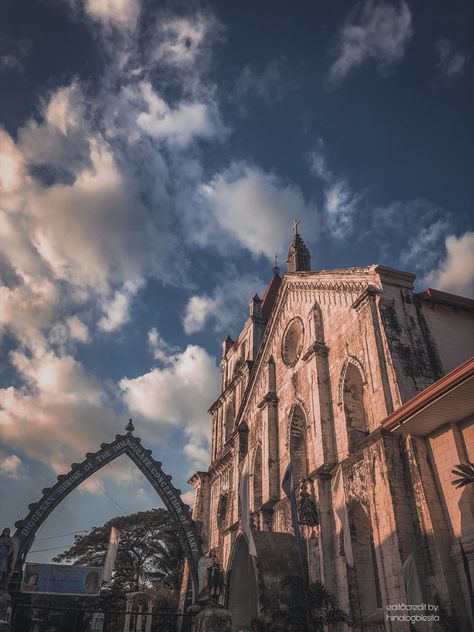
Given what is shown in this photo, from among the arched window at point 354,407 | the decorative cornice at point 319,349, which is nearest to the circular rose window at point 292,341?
the decorative cornice at point 319,349

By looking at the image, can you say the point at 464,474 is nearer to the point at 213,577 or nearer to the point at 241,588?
the point at 213,577

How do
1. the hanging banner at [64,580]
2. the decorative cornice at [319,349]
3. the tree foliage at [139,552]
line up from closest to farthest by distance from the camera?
1. the decorative cornice at [319,349]
2. the hanging banner at [64,580]
3. the tree foliage at [139,552]

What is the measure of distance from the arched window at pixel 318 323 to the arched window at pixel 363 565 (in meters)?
6.63

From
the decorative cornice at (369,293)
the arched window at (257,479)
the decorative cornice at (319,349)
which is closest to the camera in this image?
the decorative cornice at (369,293)

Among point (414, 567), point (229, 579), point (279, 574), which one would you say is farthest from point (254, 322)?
point (414, 567)

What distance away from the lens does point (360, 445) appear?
1366 centimetres

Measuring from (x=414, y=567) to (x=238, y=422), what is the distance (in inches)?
631

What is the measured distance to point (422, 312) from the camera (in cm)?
A: 1568

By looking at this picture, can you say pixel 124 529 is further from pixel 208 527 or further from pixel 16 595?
pixel 16 595

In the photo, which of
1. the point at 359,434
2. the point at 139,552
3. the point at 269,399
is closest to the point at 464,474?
the point at 359,434

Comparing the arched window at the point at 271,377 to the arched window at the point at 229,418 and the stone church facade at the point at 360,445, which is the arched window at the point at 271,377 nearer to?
the stone church facade at the point at 360,445

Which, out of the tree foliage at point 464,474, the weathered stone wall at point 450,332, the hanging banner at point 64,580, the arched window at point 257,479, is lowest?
the tree foliage at point 464,474

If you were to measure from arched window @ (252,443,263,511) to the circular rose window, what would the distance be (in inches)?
174

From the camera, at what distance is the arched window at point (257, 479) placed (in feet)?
68.6
